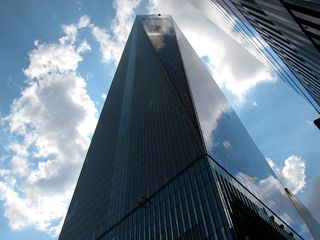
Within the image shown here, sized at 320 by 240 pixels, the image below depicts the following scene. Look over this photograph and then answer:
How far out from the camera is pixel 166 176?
216ft

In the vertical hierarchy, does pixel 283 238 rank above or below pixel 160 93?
below

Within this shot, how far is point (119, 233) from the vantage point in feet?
226

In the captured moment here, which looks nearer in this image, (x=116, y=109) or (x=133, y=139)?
(x=133, y=139)

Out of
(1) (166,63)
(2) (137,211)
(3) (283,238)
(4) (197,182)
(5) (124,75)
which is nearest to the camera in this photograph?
(4) (197,182)

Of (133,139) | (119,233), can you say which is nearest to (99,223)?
(119,233)

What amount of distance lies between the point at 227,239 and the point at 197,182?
47.4 feet

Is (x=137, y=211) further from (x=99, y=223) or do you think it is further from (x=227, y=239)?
(x=227, y=239)

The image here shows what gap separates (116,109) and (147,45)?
3392cm

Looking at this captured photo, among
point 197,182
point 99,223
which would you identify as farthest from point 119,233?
point 197,182

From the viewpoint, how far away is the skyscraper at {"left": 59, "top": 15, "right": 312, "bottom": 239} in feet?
170

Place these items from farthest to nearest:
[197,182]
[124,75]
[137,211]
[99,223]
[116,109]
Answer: [124,75], [116,109], [99,223], [137,211], [197,182]

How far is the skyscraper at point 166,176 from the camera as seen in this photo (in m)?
51.7

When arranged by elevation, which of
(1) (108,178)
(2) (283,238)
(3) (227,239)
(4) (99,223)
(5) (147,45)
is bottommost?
(3) (227,239)

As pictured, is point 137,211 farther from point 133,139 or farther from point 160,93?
point 160,93
